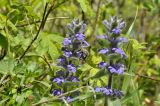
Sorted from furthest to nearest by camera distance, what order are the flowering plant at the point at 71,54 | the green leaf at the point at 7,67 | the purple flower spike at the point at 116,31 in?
1. the green leaf at the point at 7,67
2. the flowering plant at the point at 71,54
3. the purple flower spike at the point at 116,31

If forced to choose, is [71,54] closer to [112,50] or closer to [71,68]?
[71,68]

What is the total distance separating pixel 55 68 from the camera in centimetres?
239

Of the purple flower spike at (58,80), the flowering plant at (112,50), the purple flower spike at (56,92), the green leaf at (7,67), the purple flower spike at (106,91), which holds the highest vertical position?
the flowering plant at (112,50)

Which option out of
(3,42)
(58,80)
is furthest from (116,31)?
(3,42)

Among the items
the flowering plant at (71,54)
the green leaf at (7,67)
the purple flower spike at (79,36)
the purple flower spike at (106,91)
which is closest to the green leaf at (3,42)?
the green leaf at (7,67)

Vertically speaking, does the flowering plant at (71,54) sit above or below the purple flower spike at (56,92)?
above

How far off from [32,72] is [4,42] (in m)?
0.28

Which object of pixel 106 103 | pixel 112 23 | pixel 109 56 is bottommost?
pixel 106 103

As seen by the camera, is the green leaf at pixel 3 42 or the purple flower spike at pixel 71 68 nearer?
the purple flower spike at pixel 71 68

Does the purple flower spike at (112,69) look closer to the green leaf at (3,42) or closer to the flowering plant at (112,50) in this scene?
the flowering plant at (112,50)

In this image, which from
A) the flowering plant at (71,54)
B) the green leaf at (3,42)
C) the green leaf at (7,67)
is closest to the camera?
the flowering plant at (71,54)

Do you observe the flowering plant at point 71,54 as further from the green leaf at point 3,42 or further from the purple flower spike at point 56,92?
the green leaf at point 3,42

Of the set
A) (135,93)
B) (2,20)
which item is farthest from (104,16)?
(135,93)

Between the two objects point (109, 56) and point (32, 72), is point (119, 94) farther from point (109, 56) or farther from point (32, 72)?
point (32, 72)
